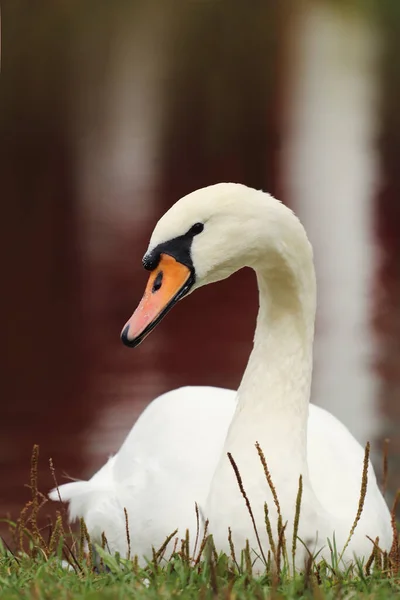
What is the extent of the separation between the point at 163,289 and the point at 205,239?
0.59ft

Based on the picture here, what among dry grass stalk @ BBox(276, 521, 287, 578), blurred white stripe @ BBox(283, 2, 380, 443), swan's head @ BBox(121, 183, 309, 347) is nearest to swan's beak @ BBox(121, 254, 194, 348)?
swan's head @ BBox(121, 183, 309, 347)

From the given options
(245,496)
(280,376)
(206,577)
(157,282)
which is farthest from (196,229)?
(206,577)

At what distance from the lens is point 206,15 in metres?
30.0

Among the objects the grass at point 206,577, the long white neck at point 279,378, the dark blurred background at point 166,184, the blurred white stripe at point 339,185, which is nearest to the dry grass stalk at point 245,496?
the grass at point 206,577

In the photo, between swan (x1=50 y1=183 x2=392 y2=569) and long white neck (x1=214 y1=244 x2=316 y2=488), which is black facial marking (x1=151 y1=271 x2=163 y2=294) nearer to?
swan (x1=50 y1=183 x2=392 y2=569)

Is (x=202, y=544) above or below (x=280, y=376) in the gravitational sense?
below

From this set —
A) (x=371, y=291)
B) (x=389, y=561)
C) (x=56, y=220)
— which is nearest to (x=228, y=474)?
(x=389, y=561)

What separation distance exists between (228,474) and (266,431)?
186 mm

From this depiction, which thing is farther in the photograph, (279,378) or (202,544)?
(279,378)

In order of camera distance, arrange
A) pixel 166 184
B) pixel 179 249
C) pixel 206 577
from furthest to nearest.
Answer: pixel 166 184 < pixel 179 249 < pixel 206 577

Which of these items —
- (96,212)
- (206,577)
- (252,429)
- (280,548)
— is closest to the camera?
(206,577)

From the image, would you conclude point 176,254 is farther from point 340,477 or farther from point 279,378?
point 340,477

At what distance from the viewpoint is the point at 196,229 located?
349 centimetres

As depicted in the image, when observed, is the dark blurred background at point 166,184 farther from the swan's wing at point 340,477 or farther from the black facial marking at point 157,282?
the black facial marking at point 157,282
